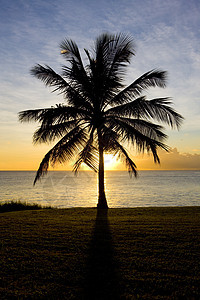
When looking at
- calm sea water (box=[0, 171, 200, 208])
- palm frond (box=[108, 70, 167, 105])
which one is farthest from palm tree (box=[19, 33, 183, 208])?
calm sea water (box=[0, 171, 200, 208])

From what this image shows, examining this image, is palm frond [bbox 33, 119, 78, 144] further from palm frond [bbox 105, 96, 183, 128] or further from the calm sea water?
the calm sea water

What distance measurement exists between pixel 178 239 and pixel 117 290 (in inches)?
119

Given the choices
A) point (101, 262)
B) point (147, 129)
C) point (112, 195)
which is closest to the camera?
point (101, 262)

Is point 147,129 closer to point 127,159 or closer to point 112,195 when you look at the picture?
point 127,159

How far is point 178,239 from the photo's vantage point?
6.11m

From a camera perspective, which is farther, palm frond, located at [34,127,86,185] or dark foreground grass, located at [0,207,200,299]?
palm frond, located at [34,127,86,185]

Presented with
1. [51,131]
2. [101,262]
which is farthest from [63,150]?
[101,262]

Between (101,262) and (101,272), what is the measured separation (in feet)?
1.45

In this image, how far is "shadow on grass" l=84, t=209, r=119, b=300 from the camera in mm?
3555

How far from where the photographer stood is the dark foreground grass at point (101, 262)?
3.63 m

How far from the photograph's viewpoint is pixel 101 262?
184 inches

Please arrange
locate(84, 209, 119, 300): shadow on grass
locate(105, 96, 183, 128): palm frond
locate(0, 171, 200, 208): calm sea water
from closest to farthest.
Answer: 1. locate(84, 209, 119, 300): shadow on grass
2. locate(105, 96, 183, 128): palm frond
3. locate(0, 171, 200, 208): calm sea water

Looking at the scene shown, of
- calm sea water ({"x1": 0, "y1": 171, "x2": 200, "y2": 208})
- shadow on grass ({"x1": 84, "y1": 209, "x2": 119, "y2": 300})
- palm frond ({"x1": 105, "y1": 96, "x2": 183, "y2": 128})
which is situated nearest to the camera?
shadow on grass ({"x1": 84, "y1": 209, "x2": 119, "y2": 300})

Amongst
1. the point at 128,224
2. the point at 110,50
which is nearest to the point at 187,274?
the point at 128,224
